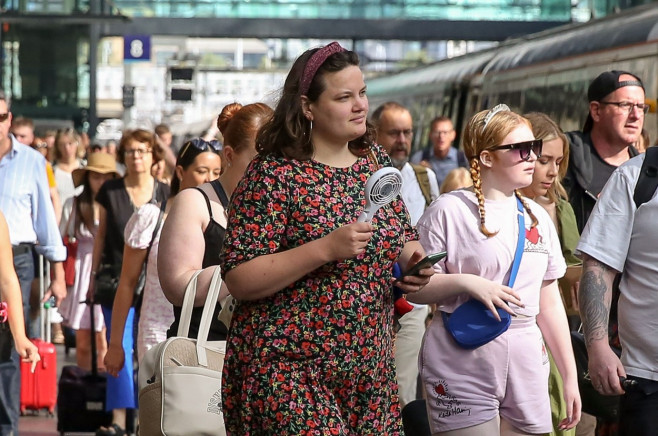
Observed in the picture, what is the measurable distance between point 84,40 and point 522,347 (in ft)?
97.8

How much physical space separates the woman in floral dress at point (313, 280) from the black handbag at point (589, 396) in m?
1.92

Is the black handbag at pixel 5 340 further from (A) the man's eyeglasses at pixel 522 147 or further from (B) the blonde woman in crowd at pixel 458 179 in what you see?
(B) the blonde woman in crowd at pixel 458 179

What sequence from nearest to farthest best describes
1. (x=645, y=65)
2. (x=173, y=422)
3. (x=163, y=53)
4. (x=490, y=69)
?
(x=173, y=422) < (x=645, y=65) < (x=490, y=69) < (x=163, y=53)

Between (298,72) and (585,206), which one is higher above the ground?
(298,72)

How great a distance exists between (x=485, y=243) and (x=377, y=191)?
4.28 feet

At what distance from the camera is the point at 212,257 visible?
5.85m

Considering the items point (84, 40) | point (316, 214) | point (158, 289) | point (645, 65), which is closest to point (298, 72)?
point (316, 214)

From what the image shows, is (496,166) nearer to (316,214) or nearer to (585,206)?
(316,214)

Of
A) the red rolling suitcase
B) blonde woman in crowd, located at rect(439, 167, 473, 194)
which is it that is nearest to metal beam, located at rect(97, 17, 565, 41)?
the red rolling suitcase

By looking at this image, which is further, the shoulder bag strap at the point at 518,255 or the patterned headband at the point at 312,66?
the shoulder bag strap at the point at 518,255

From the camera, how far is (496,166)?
5570 millimetres

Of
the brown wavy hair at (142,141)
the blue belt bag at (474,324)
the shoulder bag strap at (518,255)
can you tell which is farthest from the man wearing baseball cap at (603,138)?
the brown wavy hair at (142,141)

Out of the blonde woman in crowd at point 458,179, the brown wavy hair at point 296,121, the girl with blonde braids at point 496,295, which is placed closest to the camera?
the brown wavy hair at point 296,121

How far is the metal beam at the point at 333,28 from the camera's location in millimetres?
41031
